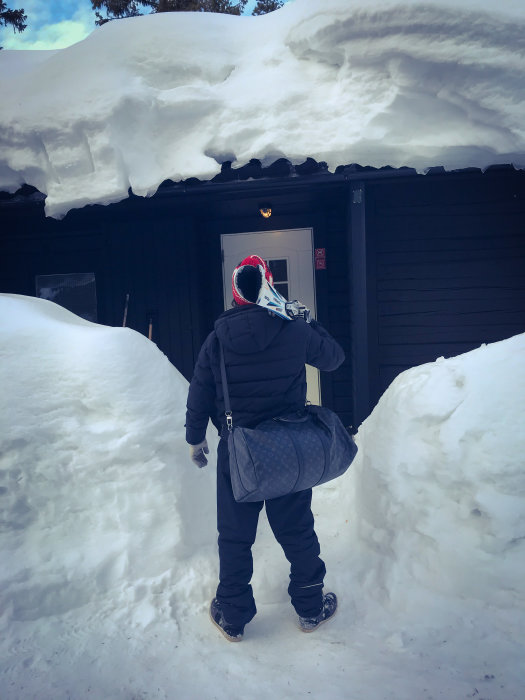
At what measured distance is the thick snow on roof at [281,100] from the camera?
12.8 feet

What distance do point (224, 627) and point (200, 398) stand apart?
3.54ft

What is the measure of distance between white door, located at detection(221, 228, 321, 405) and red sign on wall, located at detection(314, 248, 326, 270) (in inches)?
3.2

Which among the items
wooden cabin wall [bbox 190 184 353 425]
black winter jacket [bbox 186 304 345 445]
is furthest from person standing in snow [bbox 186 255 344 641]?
wooden cabin wall [bbox 190 184 353 425]

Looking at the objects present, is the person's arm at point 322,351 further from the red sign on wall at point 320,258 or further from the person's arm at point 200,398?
the red sign on wall at point 320,258

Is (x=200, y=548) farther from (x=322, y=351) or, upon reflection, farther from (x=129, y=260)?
(x=129, y=260)

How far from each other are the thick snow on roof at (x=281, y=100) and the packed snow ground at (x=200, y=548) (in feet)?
7.30

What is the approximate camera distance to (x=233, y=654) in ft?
6.65

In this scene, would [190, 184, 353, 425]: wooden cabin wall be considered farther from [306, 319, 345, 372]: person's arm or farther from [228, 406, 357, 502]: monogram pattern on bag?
[228, 406, 357, 502]: monogram pattern on bag

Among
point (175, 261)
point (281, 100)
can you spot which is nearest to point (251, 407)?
point (281, 100)

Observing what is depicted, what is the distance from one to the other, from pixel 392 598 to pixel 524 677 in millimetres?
620

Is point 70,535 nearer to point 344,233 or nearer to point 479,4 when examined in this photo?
point 344,233

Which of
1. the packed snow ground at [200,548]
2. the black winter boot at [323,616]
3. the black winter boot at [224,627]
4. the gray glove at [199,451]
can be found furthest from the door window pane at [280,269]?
the black winter boot at [224,627]

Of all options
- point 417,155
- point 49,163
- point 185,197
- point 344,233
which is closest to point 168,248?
point 185,197

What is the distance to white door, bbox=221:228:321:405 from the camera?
18.3 feet
